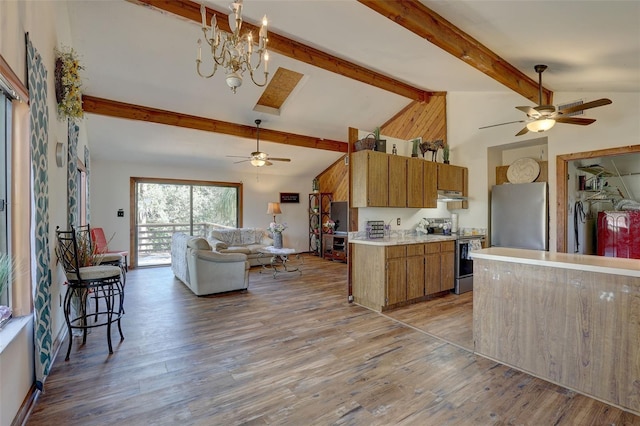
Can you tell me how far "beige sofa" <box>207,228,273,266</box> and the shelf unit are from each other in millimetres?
1816

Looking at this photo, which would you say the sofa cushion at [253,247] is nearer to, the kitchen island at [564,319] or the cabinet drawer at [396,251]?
the cabinet drawer at [396,251]

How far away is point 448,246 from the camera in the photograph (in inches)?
186

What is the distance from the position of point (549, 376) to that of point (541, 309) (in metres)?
0.51

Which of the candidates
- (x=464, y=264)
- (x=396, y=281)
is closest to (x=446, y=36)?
(x=396, y=281)

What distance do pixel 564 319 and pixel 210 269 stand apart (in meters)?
4.23

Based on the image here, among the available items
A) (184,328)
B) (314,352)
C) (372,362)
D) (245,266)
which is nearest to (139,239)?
(245,266)

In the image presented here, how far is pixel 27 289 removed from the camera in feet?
6.63

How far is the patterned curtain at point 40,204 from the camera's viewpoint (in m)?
2.05

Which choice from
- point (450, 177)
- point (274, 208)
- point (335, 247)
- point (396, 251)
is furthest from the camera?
point (274, 208)

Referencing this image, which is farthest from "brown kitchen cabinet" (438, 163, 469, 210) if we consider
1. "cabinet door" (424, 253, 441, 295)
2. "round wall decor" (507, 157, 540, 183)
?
"cabinet door" (424, 253, 441, 295)

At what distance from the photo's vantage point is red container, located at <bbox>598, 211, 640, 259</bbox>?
5020 mm

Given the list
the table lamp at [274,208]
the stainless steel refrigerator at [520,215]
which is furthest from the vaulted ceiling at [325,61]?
the table lamp at [274,208]

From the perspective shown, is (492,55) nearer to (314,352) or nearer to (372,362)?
(372,362)

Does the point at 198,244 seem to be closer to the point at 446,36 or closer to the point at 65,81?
the point at 65,81
